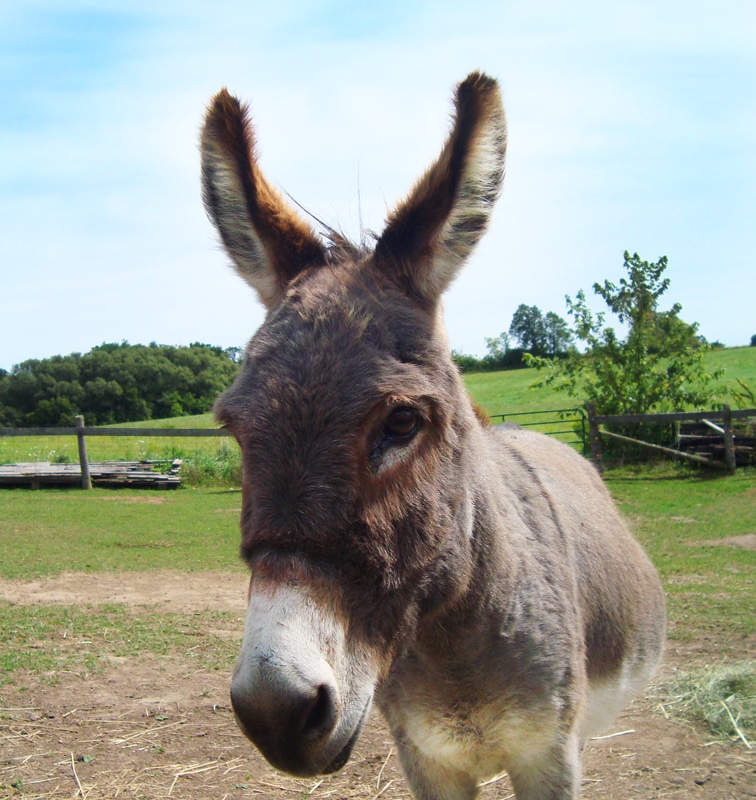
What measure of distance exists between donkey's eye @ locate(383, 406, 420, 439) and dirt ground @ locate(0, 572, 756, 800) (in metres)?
3.34

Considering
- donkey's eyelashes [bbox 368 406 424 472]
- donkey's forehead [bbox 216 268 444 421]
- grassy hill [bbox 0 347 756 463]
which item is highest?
donkey's forehead [bbox 216 268 444 421]

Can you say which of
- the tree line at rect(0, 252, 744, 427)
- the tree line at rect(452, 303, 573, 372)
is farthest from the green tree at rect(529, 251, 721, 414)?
the tree line at rect(452, 303, 573, 372)

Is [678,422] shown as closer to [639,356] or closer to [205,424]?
[639,356]

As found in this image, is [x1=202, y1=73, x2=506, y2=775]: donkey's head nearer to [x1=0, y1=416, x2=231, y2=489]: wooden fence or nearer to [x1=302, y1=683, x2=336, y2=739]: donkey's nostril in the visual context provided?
[x1=302, y1=683, x2=336, y2=739]: donkey's nostril

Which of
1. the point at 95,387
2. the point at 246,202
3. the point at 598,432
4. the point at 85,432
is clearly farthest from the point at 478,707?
the point at 95,387

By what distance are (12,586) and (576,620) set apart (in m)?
8.85

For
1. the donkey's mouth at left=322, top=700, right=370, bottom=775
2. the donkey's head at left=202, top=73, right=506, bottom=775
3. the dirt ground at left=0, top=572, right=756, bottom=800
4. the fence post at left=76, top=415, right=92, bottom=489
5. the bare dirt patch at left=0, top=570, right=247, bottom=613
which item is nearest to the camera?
the donkey's head at left=202, top=73, right=506, bottom=775

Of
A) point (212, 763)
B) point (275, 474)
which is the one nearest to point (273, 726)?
point (275, 474)

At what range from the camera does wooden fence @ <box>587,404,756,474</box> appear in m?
21.8

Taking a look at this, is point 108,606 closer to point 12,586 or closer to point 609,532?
point 12,586

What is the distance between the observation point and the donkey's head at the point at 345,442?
1.86 meters

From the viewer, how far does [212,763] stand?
4875mm

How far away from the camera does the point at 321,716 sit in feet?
6.06

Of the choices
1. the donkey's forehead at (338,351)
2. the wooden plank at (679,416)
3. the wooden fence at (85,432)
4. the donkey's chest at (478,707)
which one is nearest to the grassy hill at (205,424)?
the wooden fence at (85,432)
